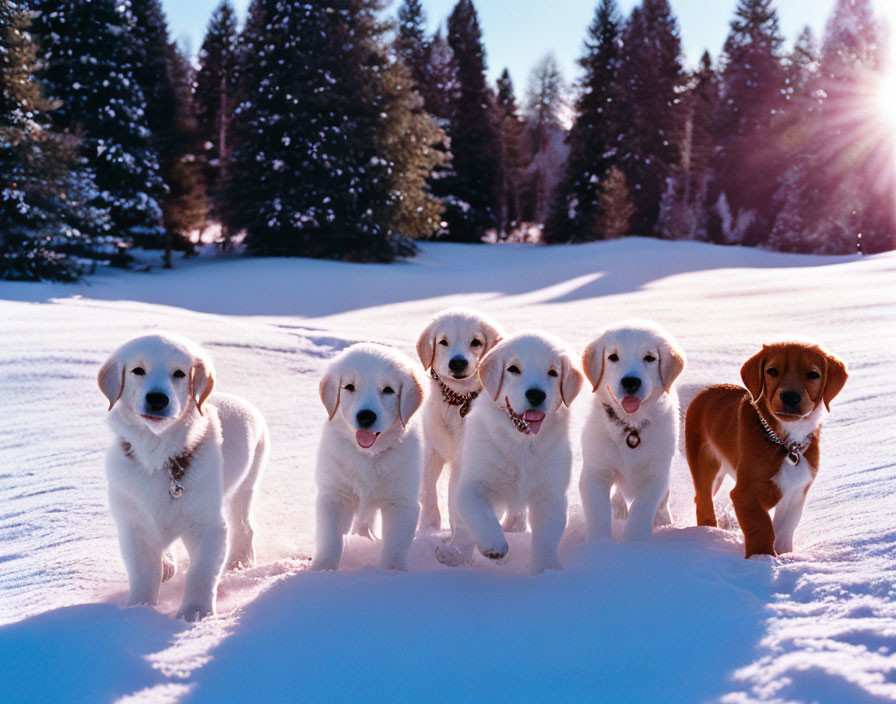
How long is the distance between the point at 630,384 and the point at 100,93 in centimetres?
2318

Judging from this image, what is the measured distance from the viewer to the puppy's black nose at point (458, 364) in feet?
13.4

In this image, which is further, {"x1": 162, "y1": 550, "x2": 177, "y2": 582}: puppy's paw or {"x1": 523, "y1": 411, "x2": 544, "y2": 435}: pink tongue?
{"x1": 162, "y1": 550, "x2": 177, "y2": 582}: puppy's paw

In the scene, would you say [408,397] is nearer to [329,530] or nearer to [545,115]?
[329,530]

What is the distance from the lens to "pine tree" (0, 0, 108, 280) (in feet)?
56.2

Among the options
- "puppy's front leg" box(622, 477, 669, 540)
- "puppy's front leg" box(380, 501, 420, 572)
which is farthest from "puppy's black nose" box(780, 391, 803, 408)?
"puppy's front leg" box(380, 501, 420, 572)

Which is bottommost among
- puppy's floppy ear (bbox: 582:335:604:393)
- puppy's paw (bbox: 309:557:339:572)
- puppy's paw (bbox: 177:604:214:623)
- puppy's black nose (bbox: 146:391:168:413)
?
puppy's paw (bbox: 177:604:214:623)

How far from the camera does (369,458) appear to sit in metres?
3.38

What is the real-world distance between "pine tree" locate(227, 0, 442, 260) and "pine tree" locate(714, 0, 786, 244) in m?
A: 16.5

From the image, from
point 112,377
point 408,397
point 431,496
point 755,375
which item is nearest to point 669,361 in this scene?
point 755,375

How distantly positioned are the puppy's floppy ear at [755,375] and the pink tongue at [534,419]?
850 mm

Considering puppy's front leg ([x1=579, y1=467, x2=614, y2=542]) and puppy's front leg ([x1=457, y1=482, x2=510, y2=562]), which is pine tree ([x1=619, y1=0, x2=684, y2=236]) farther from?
puppy's front leg ([x1=457, y1=482, x2=510, y2=562])

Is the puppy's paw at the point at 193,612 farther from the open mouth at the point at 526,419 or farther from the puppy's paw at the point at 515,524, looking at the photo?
the puppy's paw at the point at 515,524

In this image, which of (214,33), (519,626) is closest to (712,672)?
(519,626)

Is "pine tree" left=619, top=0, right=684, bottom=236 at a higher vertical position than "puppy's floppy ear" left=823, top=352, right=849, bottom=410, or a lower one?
higher
